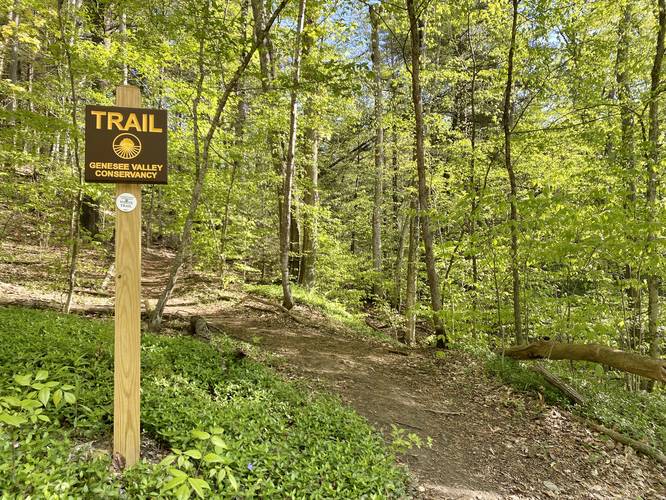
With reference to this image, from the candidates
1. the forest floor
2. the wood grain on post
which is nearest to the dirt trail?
the forest floor

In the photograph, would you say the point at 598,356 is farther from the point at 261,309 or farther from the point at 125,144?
the point at 125,144

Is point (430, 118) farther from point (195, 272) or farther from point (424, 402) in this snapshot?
point (195, 272)

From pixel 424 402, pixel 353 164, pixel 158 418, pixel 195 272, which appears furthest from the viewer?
pixel 353 164

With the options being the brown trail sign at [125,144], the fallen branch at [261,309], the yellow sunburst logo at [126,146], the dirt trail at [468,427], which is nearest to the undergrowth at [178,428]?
the dirt trail at [468,427]

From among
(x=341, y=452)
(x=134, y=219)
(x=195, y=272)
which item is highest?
(x=134, y=219)

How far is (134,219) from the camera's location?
3.01 metres

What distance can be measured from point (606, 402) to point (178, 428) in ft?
21.9

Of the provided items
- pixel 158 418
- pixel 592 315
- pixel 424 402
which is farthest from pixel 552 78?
pixel 158 418

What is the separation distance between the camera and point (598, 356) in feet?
21.1

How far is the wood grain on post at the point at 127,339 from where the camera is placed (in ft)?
9.67

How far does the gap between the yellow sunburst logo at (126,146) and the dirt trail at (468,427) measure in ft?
12.9

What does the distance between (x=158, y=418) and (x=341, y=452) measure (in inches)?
69.9

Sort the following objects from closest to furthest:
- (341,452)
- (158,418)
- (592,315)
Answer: (158,418)
(341,452)
(592,315)

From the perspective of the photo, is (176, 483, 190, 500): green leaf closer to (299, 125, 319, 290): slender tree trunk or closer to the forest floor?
the forest floor
